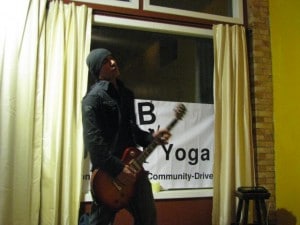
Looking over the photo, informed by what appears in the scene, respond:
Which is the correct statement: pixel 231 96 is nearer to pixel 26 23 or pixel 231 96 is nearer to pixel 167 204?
pixel 167 204

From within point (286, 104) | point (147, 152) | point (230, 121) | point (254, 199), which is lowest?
point (254, 199)

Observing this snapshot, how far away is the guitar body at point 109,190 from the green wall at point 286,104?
1653mm

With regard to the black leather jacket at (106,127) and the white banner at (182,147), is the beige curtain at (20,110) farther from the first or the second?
the white banner at (182,147)

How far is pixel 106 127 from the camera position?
259 centimetres

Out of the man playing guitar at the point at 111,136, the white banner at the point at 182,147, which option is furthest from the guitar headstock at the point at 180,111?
the man playing guitar at the point at 111,136

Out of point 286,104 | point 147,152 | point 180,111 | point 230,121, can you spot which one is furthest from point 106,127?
point 286,104

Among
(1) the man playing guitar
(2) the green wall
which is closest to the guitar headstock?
(1) the man playing guitar

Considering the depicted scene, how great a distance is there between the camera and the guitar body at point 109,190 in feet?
8.41

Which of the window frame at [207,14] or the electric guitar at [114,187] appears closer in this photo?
the electric guitar at [114,187]

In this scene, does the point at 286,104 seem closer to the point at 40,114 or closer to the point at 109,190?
the point at 109,190

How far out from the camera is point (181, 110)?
3.14 m

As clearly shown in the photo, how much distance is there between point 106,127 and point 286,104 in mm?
1942

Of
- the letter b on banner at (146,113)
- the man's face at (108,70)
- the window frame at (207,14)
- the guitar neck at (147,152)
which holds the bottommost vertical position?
the guitar neck at (147,152)

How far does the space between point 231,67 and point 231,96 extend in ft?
0.92
